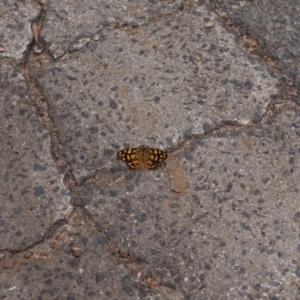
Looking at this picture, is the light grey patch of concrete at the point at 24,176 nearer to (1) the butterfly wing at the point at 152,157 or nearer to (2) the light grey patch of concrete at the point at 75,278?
(2) the light grey patch of concrete at the point at 75,278

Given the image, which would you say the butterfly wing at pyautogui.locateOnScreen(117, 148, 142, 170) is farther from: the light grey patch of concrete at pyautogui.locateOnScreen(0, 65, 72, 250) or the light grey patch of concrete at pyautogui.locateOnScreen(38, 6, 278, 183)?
the light grey patch of concrete at pyautogui.locateOnScreen(0, 65, 72, 250)

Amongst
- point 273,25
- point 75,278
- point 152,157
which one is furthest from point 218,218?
point 273,25

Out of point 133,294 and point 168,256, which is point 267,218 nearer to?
point 168,256

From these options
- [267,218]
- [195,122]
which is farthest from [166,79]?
[267,218]

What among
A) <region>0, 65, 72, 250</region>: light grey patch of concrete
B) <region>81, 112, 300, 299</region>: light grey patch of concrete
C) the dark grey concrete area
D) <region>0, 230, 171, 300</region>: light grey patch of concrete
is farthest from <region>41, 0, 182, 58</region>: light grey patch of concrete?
<region>0, 230, 171, 300</region>: light grey patch of concrete

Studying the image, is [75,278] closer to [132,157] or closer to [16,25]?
[132,157]

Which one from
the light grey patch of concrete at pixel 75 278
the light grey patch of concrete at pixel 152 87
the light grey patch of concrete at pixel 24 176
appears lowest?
the light grey patch of concrete at pixel 75 278

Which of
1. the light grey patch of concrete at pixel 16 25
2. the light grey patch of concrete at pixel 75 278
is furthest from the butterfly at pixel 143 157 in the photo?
the light grey patch of concrete at pixel 16 25
